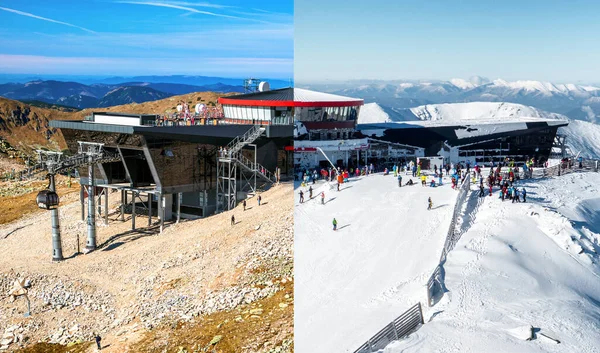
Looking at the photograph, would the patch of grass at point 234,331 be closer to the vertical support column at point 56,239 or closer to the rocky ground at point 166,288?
the rocky ground at point 166,288

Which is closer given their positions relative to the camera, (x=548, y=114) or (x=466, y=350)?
(x=466, y=350)

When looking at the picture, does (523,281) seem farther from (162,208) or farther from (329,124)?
(329,124)

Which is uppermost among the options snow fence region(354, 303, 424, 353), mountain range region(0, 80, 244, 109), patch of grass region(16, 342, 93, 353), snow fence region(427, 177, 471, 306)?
mountain range region(0, 80, 244, 109)

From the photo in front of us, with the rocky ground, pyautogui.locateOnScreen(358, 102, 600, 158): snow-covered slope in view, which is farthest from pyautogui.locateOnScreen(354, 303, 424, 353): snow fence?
pyautogui.locateOnScreen(358, 102, 600, 158): snow-covered slope

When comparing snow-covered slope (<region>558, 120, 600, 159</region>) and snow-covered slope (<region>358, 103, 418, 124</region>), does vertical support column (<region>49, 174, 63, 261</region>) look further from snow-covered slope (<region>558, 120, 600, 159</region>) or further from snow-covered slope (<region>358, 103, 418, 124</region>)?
snow-covered slope (<region>358, 103, 418, 124</region>)

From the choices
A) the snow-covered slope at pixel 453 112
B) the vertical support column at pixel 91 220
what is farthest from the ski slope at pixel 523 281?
the snow-covered slope at pixel 453 112

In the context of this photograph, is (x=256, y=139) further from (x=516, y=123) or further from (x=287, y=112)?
(x=516, y=123)

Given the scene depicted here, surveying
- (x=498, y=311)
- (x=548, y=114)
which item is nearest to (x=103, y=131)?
(x=498, y=311)
